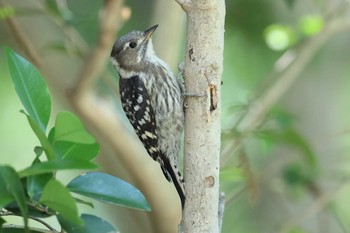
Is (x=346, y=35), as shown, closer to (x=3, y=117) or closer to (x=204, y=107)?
(x=3, y=117)

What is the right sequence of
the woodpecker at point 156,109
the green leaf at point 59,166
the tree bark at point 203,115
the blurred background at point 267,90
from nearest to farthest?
the green leaf at point 59,166 → the tree bark at point 203,115 → the woodpecker at point 156,109 → the blurred background at point 267,90

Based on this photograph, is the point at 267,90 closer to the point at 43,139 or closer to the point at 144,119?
the point at 144,119

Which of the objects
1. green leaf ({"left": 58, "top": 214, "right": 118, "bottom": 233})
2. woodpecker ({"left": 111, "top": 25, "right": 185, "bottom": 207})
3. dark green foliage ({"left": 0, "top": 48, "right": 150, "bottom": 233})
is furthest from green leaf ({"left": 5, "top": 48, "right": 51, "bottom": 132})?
woodpecker ({"left": 111, "top": 25, "right": 185, "bottom": 207})

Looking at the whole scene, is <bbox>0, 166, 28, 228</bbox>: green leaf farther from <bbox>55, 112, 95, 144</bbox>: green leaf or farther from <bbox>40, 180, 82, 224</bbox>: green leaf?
<bbox>55, 112, 95, 144</bbox>: green leaf

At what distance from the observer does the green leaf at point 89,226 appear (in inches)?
76.7

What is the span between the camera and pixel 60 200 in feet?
5.99

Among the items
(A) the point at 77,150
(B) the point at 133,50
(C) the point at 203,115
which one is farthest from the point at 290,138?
(A) the point at 77,150

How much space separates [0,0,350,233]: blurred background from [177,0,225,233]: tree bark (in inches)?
63.0

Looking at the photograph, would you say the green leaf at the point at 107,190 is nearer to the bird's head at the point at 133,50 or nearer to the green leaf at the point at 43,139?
the green leaf at the point at 43,139

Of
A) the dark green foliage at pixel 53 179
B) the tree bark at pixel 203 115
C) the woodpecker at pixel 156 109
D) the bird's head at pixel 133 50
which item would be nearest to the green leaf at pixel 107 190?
the dark green foliage at pixel 53 179

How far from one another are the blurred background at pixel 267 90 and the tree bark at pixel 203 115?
A: 1600mm

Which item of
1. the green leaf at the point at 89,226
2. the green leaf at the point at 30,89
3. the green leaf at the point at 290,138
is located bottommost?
the green leaf at the point at 89,226

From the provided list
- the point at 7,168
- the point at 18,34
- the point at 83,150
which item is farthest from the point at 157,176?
the point at 7,168

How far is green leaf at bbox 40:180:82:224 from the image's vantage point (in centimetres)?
180
